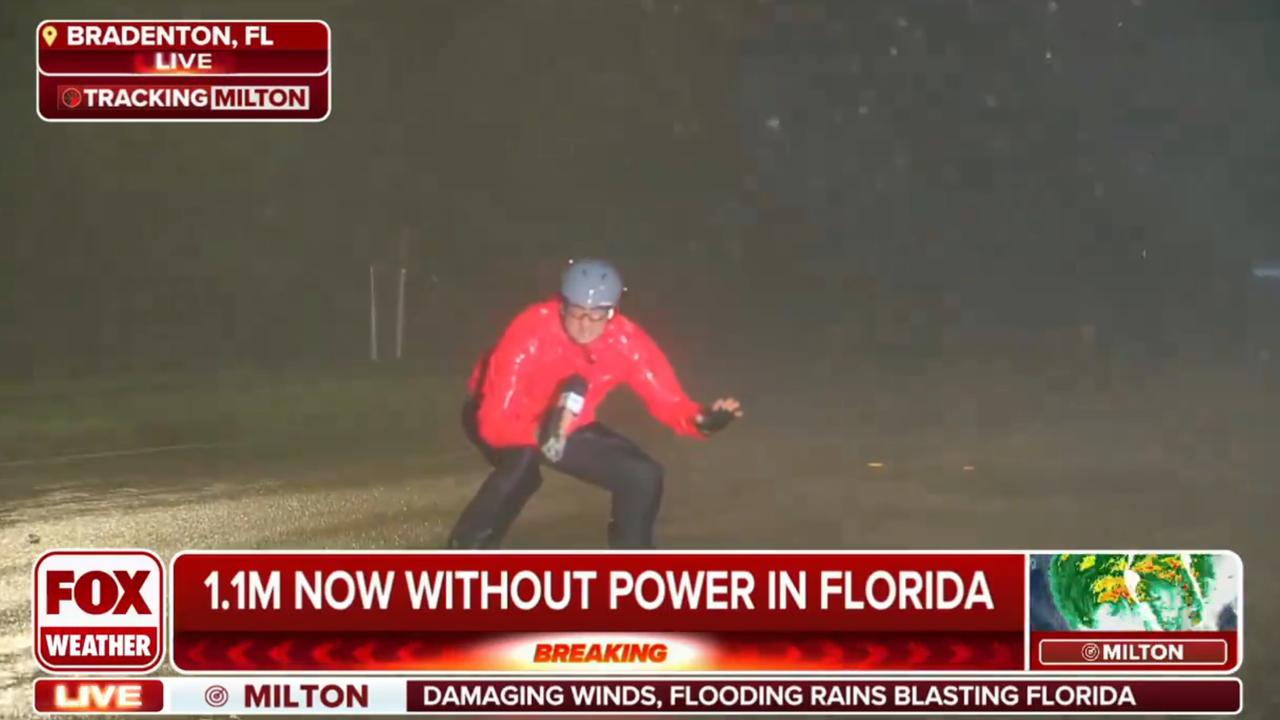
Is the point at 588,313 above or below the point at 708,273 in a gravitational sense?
below

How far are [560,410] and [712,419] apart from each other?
0.63m

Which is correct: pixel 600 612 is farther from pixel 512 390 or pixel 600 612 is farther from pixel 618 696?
pixel 512 390

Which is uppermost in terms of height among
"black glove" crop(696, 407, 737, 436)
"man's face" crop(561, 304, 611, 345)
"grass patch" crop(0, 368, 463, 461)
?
"grass patch" crop(0, 368, 463, 461)

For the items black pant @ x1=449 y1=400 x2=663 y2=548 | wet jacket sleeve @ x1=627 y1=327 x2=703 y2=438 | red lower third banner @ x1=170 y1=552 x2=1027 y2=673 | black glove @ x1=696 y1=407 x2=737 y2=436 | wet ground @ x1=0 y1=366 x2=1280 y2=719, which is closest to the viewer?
red lower third banner @ x1=170 y1=552 x2=1027 y2=673

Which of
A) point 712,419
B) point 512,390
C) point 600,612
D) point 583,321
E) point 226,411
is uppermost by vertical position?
point 226,411

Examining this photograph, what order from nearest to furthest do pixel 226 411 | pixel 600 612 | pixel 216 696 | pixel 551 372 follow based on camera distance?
pixel 216 696 → pixel 600 612 → pixel 551 372 → pixel 226 411

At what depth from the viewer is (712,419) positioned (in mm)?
8445

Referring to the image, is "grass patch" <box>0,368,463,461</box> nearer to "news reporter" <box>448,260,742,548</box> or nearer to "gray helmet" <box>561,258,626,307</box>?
"news reporter" <box>448,260,742,548</box>

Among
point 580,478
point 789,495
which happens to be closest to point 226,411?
point 789,495

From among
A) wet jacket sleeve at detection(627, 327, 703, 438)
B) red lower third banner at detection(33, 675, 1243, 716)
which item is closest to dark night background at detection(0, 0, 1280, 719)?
red lower third banner at detection(33, 675, 1243, 716)

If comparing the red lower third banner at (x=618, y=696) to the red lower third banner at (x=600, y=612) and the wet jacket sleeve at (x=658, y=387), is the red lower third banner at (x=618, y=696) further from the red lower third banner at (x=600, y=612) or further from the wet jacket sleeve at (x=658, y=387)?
the wet jacket sleeve at (x=658, y=387)

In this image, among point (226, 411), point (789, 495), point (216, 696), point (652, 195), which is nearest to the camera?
point (216, 696)

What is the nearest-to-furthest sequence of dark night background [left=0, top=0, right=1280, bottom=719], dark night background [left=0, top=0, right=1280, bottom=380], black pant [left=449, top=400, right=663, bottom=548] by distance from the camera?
black pant [left=449, top=400, right=663, bottom=548]
dark night background [left=0, top=0, right=1280, bottom=719]
dark night background [left=0, top=0, right=1280, bottom=380]

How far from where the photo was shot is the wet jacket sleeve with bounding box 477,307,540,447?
8.54 meters
